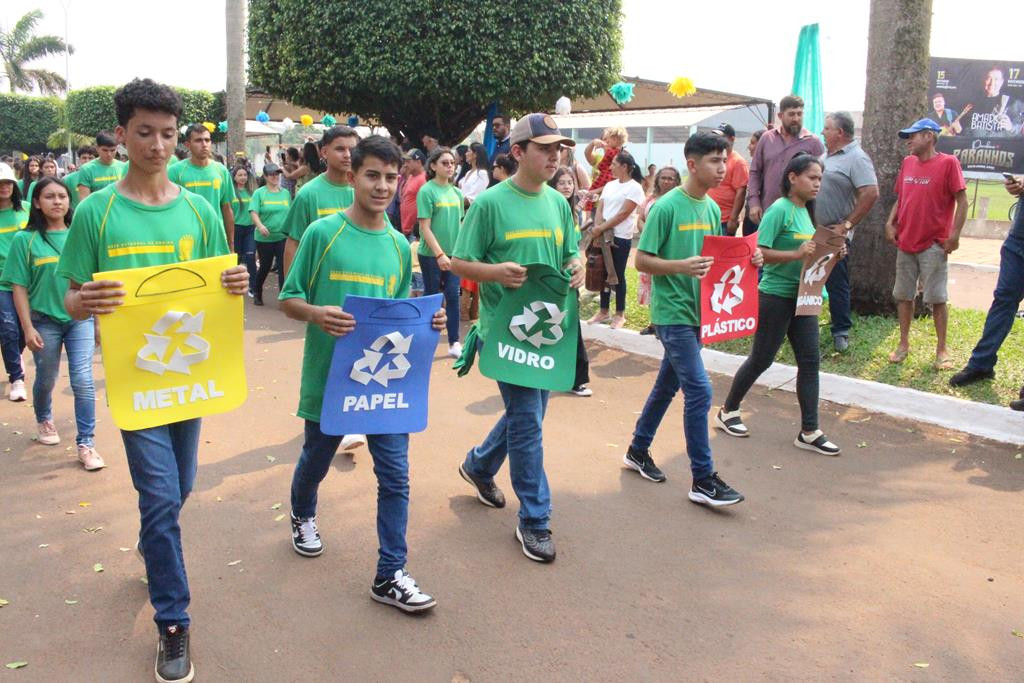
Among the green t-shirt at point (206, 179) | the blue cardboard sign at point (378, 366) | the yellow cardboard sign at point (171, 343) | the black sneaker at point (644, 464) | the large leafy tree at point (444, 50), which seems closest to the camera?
the yellow cardboard sign at point (171, 343)

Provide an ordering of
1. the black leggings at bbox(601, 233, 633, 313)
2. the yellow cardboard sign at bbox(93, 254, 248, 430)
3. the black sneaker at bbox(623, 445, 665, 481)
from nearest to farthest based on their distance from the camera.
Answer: the yellow cardboard sign at bbox(93, 254, 248, 430)
the black sneaker at bbox(623, 445, 665, 481)
the black leggings at bbox(601, 233, 633, 313)

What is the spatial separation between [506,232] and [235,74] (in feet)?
53.1

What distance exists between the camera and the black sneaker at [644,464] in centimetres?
521

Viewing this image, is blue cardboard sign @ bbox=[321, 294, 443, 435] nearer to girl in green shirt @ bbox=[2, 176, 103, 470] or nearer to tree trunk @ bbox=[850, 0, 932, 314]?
girl in green shirt @ bbox=[2, 176, 103, 470]

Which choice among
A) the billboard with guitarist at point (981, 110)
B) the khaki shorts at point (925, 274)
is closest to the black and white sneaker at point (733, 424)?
the khaki shorts at point (925, 274)

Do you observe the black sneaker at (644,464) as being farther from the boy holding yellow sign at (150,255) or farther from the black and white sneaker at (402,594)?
the boy holding yellow sign at (150,255)

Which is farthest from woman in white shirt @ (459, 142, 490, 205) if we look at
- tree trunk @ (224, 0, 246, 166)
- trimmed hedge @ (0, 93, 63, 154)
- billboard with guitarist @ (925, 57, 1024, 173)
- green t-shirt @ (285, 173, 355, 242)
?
trimmed hedge @ (0, 93, 63, 154)

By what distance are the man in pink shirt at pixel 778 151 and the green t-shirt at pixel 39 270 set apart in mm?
6264

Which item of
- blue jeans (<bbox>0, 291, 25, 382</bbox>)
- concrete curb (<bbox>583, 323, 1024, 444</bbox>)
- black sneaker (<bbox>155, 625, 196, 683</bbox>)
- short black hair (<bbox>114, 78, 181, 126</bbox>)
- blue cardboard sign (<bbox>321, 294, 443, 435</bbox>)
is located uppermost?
short black hair (<bbox>114, 78, 181, 126</bbox>)

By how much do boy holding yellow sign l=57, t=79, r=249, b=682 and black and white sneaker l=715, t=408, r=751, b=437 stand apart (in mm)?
3906

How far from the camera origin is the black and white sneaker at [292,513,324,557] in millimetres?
4090

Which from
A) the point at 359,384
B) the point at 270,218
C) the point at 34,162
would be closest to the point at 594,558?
the point at 359,384

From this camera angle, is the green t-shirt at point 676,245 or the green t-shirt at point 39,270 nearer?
the green t-shirt at point 676,245

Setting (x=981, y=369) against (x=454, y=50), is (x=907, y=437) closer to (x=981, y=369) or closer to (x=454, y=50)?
(x=981, y=369)
